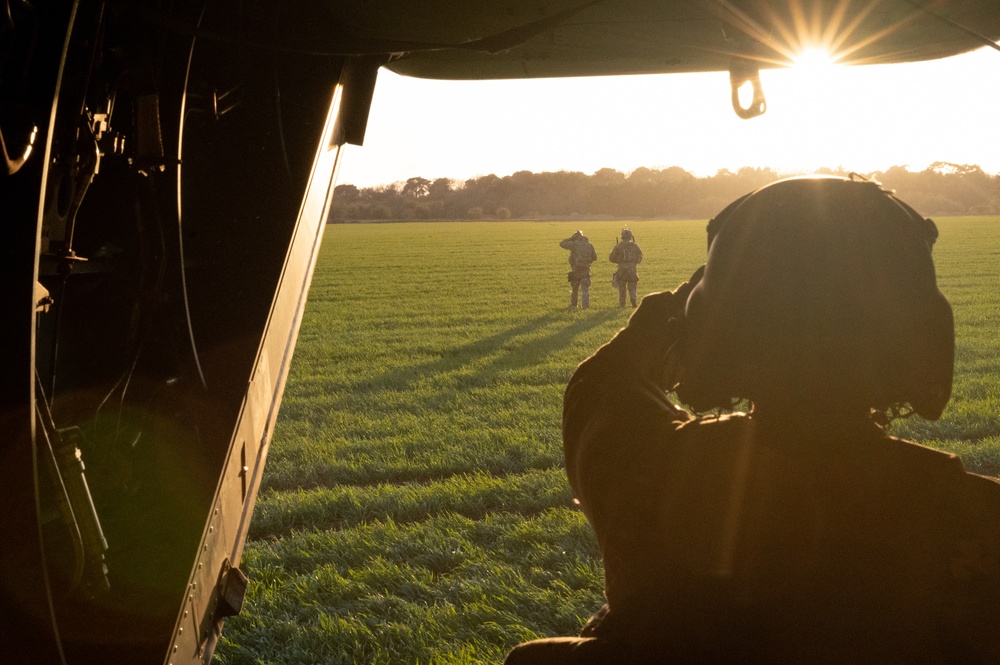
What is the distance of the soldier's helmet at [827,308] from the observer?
1139 millimetres

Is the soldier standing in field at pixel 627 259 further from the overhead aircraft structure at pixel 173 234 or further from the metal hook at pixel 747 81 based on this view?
the metal hook at pixel 747 81

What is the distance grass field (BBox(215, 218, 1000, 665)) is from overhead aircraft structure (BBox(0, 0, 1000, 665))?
6.53 feet

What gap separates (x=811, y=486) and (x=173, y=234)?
1.44 metres

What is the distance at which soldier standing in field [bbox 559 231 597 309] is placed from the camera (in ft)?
55.9

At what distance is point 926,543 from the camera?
110 centimetres

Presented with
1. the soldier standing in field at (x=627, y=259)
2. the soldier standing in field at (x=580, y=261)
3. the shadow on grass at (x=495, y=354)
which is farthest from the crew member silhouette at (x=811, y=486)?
the soldier standing in field at (x=580, y=261)

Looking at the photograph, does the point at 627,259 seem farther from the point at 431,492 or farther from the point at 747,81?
the point at 747,81

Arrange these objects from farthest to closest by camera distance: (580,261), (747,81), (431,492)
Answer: (580,261) < (431,492) < (747,81)

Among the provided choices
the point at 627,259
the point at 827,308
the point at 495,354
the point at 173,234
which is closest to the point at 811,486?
the point at 827,308

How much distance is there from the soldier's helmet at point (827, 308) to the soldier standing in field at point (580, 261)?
50.8 feet

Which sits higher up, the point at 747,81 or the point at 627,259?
the point at 747,81

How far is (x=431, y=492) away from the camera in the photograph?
5.91m

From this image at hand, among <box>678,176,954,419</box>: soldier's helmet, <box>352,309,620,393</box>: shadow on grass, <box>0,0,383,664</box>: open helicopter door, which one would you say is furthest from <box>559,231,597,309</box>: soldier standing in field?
<box>678,176,954,419</box>: soldier's helmet

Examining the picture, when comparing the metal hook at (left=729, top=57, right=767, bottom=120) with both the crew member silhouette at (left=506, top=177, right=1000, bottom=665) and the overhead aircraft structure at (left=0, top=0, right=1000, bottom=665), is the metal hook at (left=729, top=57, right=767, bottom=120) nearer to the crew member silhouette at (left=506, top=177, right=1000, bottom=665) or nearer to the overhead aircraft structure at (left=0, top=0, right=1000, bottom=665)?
the overhead aircraft structure at (left=0, top=0, right=1000, bottom=665)
